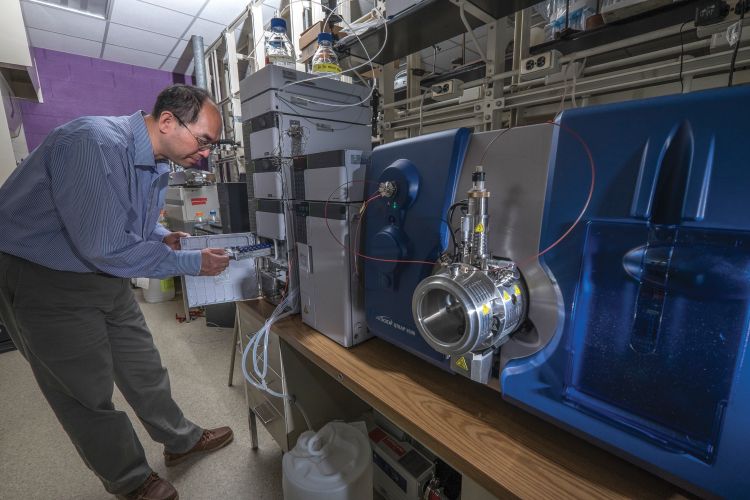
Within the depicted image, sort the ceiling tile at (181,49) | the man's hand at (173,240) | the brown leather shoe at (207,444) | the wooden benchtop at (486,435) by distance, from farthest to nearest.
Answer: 1. the ceiling tile at (181,49)
2. the brown leather shoe at (207,444)
3. the man's hand at (173,240)
4. the wooden benchtop at (486,435)

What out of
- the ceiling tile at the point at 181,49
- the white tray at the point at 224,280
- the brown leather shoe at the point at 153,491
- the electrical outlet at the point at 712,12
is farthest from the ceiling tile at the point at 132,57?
the electrical outlet at the point at 712,12

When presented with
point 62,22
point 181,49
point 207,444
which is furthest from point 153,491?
point 181,49

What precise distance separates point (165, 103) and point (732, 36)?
1565 mm

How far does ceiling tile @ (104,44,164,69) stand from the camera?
374 cm

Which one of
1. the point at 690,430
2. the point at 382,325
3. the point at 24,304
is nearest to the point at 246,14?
the point at 24,304

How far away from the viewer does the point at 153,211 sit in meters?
1.28

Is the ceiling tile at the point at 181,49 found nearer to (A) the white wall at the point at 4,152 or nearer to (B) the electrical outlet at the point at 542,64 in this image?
(A) the white wall at the point at 4,152

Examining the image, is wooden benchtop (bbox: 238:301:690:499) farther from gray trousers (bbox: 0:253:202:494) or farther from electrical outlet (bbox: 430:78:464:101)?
electrical outlet (bbox: 430:78:464:101)

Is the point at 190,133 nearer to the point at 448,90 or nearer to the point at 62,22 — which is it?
the point at 448,90

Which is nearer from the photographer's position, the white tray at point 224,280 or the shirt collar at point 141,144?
the shirt collar at point 141,144

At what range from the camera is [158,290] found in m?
3.48

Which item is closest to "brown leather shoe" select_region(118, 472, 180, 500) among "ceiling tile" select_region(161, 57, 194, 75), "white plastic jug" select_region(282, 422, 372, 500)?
"white plastic jug" select_region(282, 422, 372, 500)

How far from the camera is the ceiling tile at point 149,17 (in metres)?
2.85

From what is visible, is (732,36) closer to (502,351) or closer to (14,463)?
(502,351)
